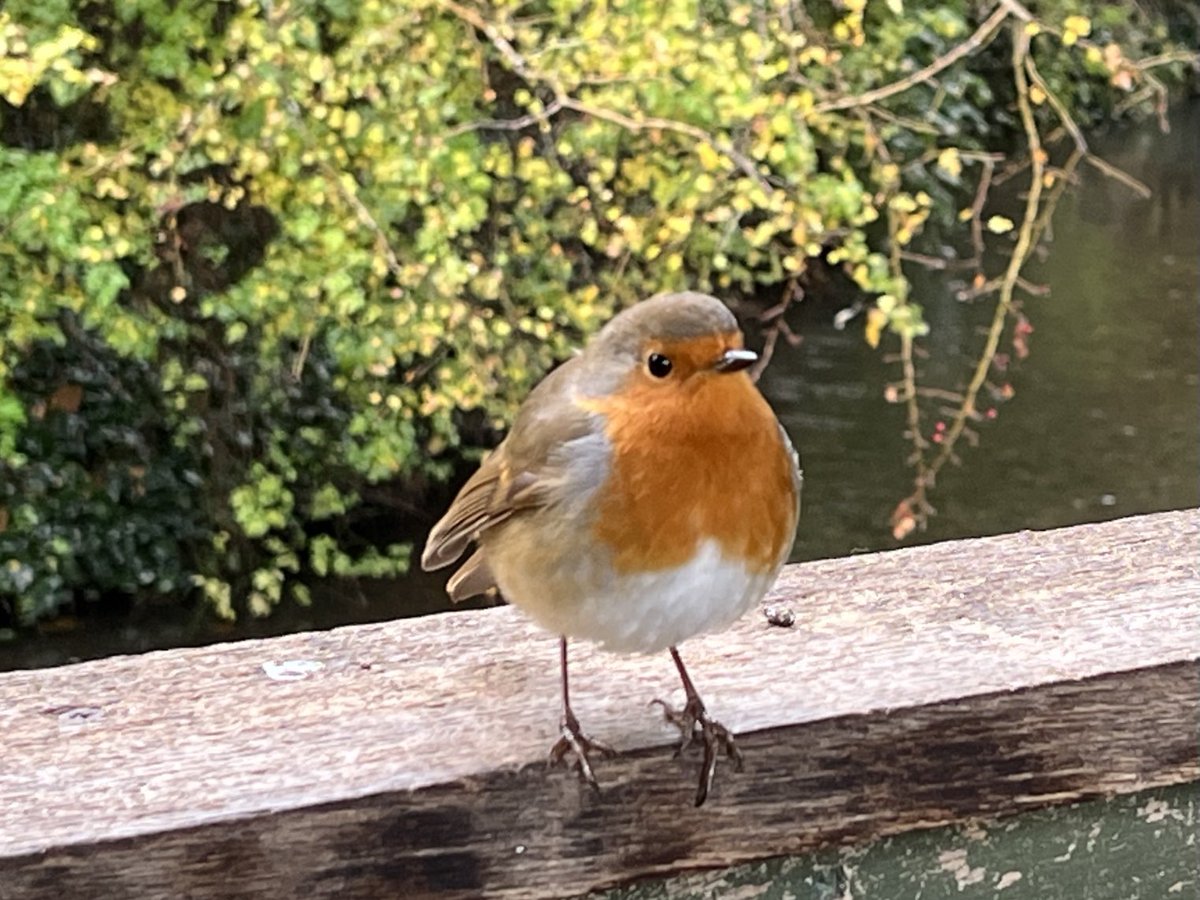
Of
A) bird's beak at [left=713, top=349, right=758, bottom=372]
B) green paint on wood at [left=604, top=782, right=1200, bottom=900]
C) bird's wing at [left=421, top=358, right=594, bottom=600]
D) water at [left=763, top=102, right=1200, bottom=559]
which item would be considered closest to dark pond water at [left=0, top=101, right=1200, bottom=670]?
water at [left=763, top=102, right=1200, bottom=559]

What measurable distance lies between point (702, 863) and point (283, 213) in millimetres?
2627

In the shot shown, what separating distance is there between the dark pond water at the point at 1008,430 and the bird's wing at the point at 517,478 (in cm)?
296

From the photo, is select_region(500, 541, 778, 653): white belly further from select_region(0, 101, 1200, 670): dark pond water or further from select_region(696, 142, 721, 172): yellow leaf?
select_region(0, 101, 1200, 670): dark pond water

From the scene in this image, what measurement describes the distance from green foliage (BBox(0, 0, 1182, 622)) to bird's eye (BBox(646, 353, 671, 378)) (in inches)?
76.7

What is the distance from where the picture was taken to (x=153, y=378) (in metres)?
4.00

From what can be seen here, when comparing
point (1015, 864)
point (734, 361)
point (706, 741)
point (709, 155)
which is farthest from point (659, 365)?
point (709, 155)

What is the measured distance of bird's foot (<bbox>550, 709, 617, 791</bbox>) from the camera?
0.97 meters

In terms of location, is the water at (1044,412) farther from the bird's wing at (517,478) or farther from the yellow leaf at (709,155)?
the bird's wing at (517,478)

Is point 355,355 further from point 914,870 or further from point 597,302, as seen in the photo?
point 914,870

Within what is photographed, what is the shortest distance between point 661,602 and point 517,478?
0.17 meters

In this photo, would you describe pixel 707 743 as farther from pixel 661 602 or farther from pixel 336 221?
pixel 336 221

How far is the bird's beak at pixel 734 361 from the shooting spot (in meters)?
1.02

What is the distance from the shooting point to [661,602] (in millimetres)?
1039

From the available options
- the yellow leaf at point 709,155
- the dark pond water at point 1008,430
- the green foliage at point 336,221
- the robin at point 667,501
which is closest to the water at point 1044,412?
the dark pond water at point 1008,430
